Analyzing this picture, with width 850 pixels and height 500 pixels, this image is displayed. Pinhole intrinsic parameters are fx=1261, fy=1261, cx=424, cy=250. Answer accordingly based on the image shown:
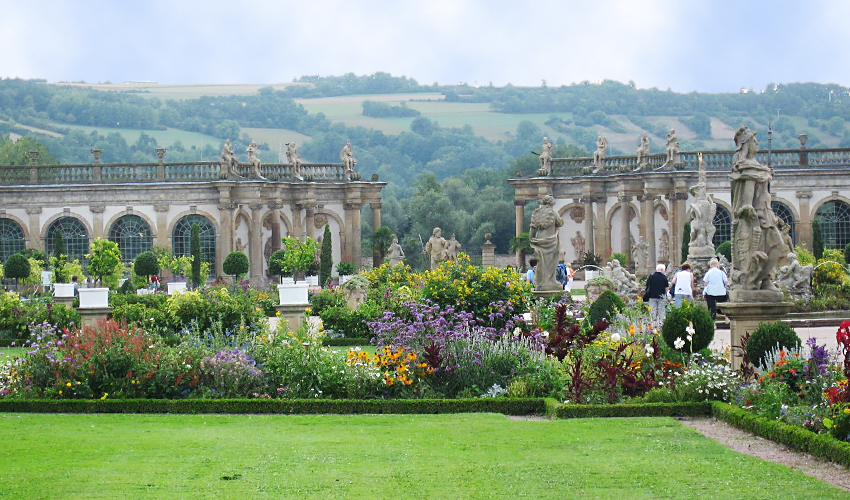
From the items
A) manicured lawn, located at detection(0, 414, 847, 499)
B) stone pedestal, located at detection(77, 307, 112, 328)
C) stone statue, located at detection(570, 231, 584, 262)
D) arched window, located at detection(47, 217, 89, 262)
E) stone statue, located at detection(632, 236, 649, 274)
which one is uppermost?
arched window, located at detection(47, 217, 89, 262)

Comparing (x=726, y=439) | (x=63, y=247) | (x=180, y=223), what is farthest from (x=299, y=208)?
(x=726, y=439)

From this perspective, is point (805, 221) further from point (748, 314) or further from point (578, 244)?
point (748, 314)

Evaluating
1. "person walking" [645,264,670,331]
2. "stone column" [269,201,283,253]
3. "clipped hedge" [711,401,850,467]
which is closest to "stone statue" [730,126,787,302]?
"clipped hedge" [711,401,850,467]

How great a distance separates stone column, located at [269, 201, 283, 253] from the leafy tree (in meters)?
11.0

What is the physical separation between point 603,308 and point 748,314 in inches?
254

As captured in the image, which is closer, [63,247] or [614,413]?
[614,413]

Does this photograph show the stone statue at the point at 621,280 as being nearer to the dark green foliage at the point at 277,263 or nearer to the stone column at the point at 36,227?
the dark green foliage at the point at 277,263

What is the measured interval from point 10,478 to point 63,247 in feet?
129

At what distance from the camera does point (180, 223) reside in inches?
1955

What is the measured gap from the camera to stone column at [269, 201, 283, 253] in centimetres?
5016

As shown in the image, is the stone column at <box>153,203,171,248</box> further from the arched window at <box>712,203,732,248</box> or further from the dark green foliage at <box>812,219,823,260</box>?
the dark green foliage at <box>812,219,823,260</box>

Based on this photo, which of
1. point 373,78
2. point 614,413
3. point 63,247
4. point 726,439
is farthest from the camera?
point 373,78

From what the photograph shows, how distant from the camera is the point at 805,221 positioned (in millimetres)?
48031

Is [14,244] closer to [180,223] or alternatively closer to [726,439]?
[180,223]
